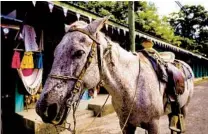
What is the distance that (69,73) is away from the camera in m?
1.95

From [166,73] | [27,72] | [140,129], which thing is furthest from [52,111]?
[140,129]

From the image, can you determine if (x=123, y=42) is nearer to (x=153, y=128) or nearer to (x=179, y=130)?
(x=179, y=130)

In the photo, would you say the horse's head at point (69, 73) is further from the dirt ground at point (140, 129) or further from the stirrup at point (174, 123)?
the dirt ground at point (140, 129)

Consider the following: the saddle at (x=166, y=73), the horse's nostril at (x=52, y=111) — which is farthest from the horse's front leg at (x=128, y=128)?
the horse's nostril at (x=52, y=111)

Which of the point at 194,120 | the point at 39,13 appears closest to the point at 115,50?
the point at 39,13

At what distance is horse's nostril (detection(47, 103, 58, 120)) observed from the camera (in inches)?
72.9

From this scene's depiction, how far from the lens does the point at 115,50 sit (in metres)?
2.47

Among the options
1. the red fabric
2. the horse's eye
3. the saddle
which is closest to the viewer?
the horse's eye

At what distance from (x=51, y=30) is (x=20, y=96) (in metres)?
2.18

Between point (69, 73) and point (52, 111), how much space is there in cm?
32

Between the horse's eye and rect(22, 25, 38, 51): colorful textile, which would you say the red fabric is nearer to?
rect(22, 25, 38, 51): colorful textile

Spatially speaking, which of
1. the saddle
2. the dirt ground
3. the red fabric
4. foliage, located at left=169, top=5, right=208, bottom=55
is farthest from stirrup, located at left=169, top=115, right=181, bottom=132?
foliage, located at left=169, top=5, right=208, bottom=55

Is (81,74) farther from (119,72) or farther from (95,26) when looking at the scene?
(119,72)

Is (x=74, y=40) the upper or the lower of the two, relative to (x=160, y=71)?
upper
